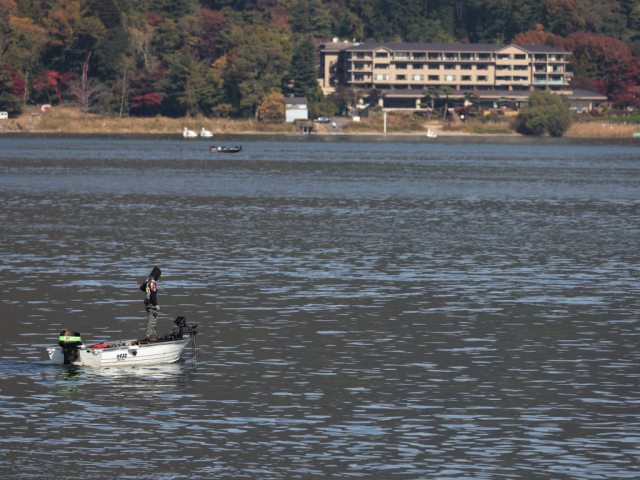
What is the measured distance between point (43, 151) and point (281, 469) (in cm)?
16476

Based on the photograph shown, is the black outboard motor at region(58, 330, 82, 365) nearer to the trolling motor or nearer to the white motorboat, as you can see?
the white motorboat

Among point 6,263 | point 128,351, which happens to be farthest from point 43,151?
point 128,351

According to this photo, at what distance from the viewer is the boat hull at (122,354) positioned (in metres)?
28.1

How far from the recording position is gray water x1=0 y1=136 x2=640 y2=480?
70.0ft

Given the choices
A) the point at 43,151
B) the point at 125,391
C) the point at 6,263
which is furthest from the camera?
the point at 43,151

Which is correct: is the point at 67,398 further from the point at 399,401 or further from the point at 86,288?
the point at 86,288

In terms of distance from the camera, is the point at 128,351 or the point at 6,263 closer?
the point at 128,351

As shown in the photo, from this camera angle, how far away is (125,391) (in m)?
26.1

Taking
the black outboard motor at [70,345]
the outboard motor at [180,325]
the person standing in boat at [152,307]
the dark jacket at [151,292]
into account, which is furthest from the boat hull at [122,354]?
the dark jacket at [151,292]

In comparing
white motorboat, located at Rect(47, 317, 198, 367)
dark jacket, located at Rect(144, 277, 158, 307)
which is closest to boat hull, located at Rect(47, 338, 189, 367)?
white motorboat, located at Rect(47, 317, 198, 367)

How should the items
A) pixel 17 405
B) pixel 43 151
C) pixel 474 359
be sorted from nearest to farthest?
pixel 17 405 → pixel 474 359 → pixel 43 151

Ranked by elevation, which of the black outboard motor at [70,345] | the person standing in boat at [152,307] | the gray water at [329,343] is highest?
the person standing in boat at [152,307]

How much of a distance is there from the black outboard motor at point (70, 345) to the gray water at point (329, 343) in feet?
1.52

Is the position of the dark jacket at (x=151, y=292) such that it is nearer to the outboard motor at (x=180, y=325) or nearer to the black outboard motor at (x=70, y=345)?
the outboard motor at (x=180, y=325)
